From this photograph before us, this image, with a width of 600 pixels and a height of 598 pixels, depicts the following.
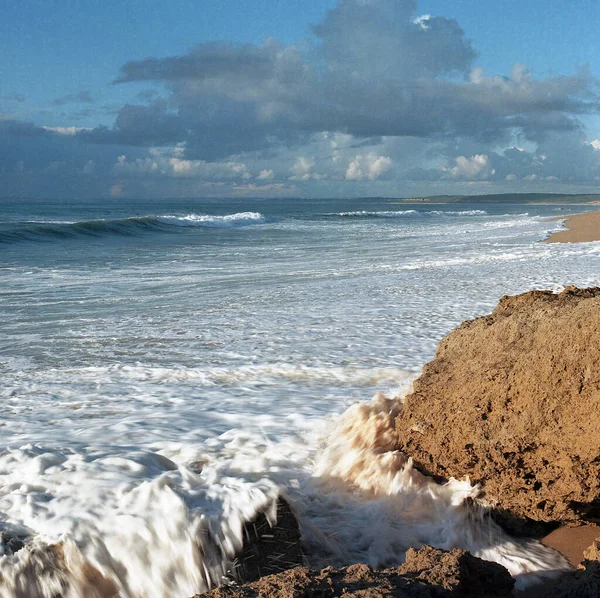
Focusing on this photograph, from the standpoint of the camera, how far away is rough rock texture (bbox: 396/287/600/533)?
2418mm

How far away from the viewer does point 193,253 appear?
17.0 metres

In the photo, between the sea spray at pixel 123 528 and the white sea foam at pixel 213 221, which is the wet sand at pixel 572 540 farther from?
the white sea foam at pixel 213 221

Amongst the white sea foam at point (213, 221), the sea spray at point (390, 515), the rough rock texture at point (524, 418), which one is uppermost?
the white sea foam at point (213, 221)

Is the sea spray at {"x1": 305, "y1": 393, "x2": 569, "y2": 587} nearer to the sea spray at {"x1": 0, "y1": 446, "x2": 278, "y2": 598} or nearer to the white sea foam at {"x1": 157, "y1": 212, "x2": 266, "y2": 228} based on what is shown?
the sea spray at {"x1": 0, "y1": 446, "x2": 278, "y2": 598}

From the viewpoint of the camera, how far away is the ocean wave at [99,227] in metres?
24.1

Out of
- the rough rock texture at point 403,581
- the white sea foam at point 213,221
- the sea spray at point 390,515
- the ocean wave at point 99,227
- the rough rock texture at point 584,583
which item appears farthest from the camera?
the white sea foam at point 213,221

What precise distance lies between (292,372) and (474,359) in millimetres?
1964

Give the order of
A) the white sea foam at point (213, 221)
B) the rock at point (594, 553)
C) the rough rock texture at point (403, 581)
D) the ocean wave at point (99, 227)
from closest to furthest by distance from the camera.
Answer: the rough rock texture at point (403, 581), the rock at point (594, 553), the ocean wave at point (99, 227), the white sea foam at point (213, 221)

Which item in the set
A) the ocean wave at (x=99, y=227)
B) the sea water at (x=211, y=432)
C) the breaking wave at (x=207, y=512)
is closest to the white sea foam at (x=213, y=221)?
the ocean wave at (x=99, y=227)

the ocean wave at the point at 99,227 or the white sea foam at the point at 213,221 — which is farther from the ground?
the white sea foam at the point at 213,221

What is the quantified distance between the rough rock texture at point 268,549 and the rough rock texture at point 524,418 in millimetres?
750

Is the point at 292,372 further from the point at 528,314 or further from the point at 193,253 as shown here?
the point at 193,253

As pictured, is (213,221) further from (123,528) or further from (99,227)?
(123,528)

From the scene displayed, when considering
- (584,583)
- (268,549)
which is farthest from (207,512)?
(584,583)
